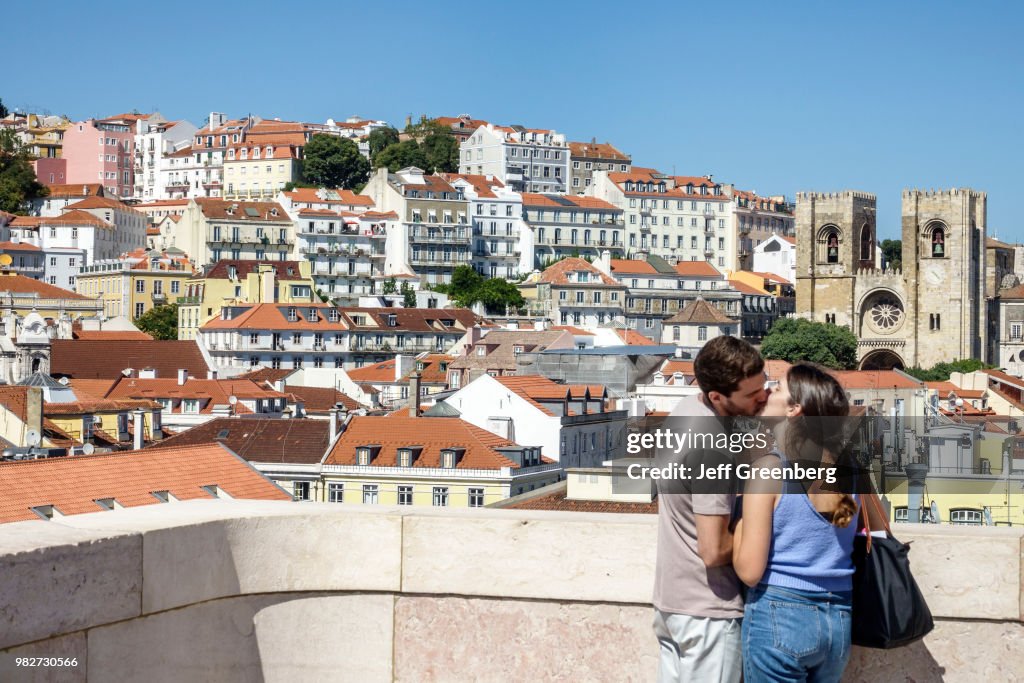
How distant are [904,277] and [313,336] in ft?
117

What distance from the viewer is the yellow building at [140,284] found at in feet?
313

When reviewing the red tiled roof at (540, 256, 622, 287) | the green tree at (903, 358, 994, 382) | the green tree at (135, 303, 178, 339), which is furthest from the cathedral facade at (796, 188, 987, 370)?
the green tree at (135, 303, 178, 339)

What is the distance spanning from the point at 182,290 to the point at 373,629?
92.0 m

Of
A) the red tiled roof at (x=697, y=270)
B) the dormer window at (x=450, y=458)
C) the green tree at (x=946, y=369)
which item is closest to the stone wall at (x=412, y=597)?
the dormer window at (x=450, y=458)

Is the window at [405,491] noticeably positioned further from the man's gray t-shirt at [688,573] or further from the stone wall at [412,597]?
the man's gray t-shirt at [688,573]

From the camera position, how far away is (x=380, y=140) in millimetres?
128375

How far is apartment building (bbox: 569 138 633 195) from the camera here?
12838 cm

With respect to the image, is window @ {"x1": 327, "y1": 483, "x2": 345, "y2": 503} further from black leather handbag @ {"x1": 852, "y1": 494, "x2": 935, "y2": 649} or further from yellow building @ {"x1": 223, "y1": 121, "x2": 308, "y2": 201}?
yellow building @ {"x1": 223, "y1": 121, "x2": 308, "y2": 201}

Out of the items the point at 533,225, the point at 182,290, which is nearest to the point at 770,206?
the point at 533,225

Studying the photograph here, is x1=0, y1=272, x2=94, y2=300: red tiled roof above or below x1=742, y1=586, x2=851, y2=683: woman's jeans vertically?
above

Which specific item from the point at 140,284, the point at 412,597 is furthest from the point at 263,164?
the point at 412,597

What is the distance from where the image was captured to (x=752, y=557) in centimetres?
471

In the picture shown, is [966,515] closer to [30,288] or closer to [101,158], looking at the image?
[30,288]

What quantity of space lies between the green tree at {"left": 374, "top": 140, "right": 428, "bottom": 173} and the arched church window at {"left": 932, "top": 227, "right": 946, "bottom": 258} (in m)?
41.8
